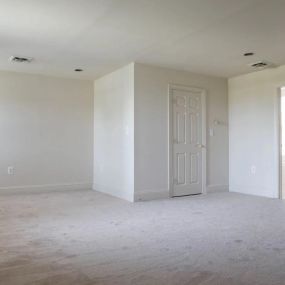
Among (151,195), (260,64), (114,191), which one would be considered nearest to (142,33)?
(260,64)

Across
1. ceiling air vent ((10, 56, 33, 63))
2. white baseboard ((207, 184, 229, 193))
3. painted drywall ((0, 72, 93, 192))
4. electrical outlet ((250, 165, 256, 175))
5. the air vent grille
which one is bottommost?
white baseboard ((207, 184, 229, 193))

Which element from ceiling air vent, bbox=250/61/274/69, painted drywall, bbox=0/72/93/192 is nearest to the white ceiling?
ceiling air vent, bbox=250/61/274/69

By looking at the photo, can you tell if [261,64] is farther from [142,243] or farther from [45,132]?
[45,132]

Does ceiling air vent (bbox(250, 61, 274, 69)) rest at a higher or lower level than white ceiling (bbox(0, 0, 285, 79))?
lower

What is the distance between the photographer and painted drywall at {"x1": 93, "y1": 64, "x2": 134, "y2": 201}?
5207 mm

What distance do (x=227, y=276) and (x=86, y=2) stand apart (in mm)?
2600

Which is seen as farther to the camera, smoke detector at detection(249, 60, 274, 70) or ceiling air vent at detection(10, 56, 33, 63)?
smoke detector at detection(249, 60, 274, 70)

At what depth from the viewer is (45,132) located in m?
6.05

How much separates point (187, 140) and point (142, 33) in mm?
2442

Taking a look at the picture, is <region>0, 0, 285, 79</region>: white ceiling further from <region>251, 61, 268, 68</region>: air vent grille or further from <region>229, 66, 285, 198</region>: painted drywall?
<region>229, 66, 285, 198</region>: painted drywall

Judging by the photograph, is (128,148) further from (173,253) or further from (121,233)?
(173,253)

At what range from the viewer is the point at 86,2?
2.93 m

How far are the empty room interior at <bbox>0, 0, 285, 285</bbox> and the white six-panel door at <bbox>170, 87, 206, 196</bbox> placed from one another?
0.02m

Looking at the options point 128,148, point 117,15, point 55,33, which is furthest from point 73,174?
point 117,15
